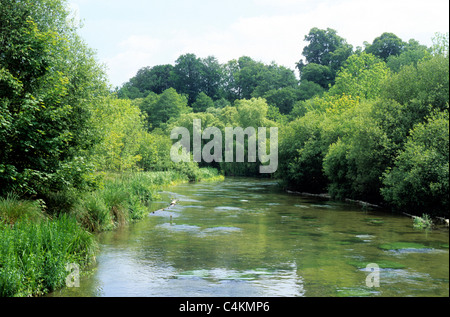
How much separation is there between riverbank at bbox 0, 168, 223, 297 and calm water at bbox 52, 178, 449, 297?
66 cm

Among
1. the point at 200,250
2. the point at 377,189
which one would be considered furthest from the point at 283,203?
the point at 200,250

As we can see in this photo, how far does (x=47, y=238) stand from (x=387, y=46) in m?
84.4

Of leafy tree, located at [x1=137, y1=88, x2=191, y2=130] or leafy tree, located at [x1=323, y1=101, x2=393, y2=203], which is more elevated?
leafy tree, located at [x1=137, y1=88, x2=191, y2=130]

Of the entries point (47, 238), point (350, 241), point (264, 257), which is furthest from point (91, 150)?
point (350, 241)

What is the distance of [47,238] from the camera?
39.2 ft


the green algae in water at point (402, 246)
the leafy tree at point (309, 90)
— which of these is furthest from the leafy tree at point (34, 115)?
the leafy tree at point (309, 90)

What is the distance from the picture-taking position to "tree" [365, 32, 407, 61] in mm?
83000

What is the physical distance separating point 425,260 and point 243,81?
106m

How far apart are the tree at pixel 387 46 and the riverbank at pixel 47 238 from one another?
76.4m

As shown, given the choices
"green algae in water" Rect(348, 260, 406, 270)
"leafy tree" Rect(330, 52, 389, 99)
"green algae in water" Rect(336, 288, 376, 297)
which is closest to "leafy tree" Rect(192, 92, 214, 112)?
"leafy tree" Rect(330, 52, 389, 99)

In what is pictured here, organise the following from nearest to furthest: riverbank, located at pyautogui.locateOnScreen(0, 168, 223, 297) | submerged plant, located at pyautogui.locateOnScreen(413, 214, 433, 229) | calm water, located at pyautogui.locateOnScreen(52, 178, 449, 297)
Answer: riverbank, located at pyautogui.locateOnScreen(0, 168, 223, 297), calm water, located at pyautogui.locateOnScreen(52, 178, 449, 297), submerged plant, located at pyautogui.locateOnScreen(413, 214, 433, 229)

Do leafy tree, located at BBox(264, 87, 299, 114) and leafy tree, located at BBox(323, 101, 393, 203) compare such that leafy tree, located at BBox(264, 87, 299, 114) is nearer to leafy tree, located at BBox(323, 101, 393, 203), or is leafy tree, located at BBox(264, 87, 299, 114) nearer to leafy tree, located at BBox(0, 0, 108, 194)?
leafy tree, located at BBox(323, 101, 393, 203)

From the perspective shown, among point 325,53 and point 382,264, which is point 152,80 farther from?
point 382,264

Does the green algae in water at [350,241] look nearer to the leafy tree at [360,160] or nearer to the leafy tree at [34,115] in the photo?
the leafy tree at [360,160]
